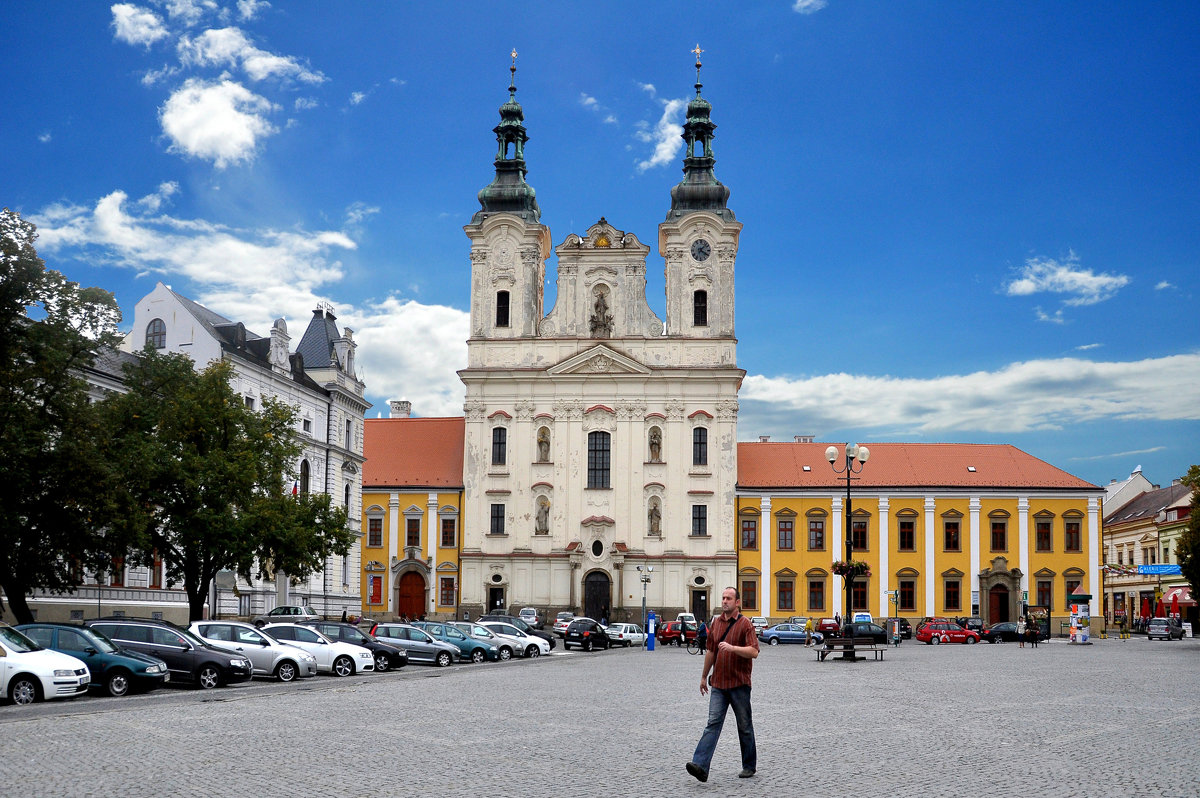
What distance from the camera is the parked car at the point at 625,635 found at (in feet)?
187

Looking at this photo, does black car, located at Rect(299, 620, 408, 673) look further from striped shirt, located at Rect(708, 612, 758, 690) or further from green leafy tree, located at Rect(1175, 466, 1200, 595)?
green leafy tree, located at Rect(1175, 466, 1200, 595)

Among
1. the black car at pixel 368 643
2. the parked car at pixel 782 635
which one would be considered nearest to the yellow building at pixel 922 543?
the parked car at pixel 782 635

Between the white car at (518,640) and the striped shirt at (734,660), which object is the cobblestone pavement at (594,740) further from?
the white car at (518,640)

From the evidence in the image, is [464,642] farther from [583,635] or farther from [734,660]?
[734,660]

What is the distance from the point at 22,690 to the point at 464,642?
21.8 meters

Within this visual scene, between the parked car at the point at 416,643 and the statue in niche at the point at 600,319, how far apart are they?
3692cm

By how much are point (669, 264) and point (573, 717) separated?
56.8 metres

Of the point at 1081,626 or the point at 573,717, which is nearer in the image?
the point at 573,717

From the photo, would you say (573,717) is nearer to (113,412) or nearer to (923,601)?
(113,412)

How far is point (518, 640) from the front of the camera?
45.8m

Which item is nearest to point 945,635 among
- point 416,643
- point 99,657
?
point 416,643

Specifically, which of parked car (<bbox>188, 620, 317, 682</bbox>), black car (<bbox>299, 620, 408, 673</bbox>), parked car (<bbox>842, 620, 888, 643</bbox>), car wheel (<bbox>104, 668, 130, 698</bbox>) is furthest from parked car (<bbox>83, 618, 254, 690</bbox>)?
parked car (<bbox>842, 620, 888, 643</bbox>)

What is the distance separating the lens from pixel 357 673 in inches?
1288

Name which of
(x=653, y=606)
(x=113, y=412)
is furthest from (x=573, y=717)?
(x=653, y=606)
